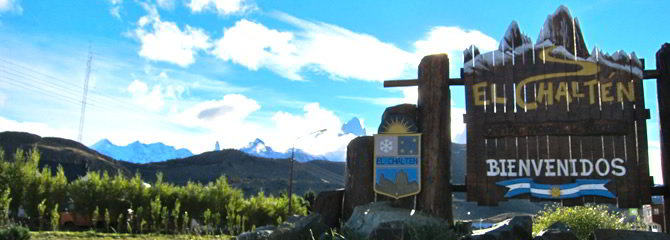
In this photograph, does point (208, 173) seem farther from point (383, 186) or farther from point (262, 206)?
point (383, 186)

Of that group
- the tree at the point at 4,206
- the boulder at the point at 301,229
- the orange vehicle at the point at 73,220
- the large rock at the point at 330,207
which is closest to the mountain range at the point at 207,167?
the orange vehicle at the point at 73,220

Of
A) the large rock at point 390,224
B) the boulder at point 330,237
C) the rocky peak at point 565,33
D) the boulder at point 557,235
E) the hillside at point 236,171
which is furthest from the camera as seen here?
the hillside at point 236,171

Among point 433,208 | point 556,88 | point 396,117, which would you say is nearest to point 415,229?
point 433,208

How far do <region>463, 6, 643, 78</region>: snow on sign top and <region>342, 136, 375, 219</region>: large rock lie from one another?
2.26 m

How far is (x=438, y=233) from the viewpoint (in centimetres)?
808

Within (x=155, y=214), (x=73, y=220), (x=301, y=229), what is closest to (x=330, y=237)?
(x=301, y=229)

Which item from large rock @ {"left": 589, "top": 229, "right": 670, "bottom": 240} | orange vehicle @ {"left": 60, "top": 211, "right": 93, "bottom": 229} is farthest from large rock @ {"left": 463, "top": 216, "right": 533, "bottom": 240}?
orange vehicle @ {"left": 60, "top": 211, "right": 93, "bottom": 229}

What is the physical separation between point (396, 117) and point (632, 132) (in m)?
3.87

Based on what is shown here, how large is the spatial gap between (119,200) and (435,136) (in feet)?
47.4

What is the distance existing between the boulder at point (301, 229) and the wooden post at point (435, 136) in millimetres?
1781

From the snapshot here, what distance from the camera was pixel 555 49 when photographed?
9.98 meters

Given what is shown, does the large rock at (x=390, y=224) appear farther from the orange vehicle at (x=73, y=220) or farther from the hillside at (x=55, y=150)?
the hillside at (x=55, y=150)

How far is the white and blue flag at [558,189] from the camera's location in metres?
9.58

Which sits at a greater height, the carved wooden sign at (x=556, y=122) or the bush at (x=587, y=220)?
the carved wooden sign at (x=556, y=122)
